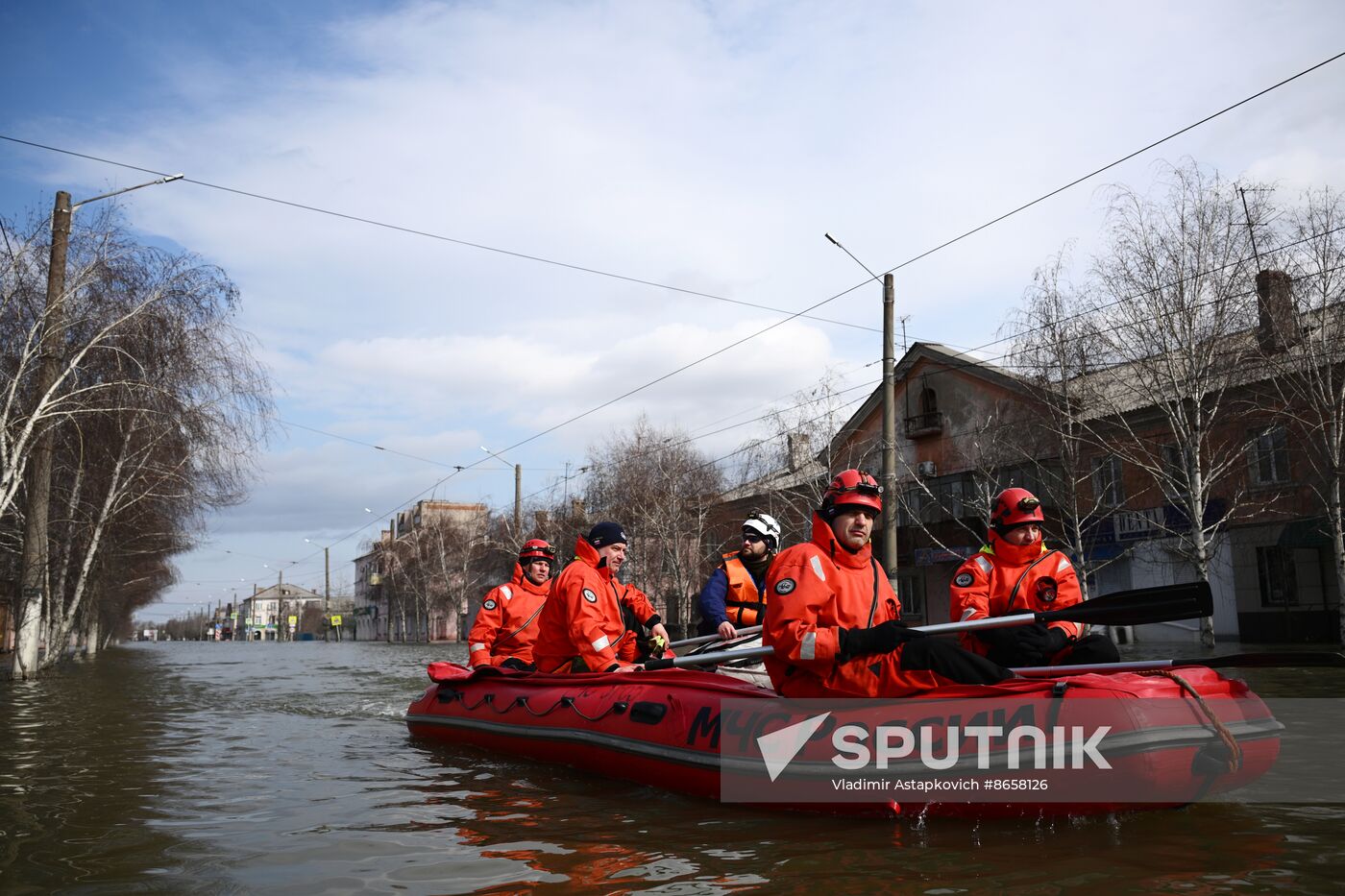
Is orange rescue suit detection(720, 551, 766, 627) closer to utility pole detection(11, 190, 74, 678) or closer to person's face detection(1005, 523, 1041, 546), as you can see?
person's face detection(1005, 523, 1041, 546)

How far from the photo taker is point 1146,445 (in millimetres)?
25984

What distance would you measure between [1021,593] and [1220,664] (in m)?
1.72

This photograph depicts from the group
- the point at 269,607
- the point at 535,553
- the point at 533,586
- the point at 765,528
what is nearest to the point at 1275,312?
the point at 765,528

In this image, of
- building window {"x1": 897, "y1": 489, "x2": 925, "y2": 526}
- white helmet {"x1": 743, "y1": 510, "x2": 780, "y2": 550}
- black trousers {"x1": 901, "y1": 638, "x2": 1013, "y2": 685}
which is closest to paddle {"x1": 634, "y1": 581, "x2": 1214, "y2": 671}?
black trousers {"x1": 901, "y1": 638, "x2": 1013, "y2": 685}

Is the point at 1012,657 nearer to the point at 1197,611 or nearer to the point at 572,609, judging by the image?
the point at 1197,611

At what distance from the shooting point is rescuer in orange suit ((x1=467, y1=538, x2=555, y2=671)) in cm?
1134

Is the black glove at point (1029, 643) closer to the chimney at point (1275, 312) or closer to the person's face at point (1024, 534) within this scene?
the person's face at point (1024, 534)

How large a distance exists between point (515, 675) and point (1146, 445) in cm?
2097

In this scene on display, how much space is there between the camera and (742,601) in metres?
10.1

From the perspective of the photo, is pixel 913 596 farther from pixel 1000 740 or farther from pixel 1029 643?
pixel 1000 740

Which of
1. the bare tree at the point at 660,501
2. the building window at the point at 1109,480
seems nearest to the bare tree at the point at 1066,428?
the building window at the point at 1109,480

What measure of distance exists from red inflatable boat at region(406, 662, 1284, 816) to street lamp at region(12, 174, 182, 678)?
14.3 metres

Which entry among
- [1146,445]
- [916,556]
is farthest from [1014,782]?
[916,556]

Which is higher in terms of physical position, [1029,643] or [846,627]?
[846,627]
